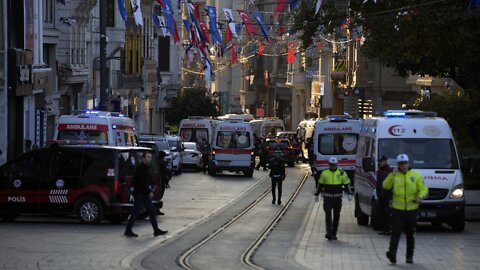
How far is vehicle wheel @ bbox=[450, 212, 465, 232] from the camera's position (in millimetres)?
23453

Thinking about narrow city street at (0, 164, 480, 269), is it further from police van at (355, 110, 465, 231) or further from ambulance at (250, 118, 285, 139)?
ambulance at (250, 118, 285, 139)

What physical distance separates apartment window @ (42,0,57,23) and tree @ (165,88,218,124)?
40296 millimetres

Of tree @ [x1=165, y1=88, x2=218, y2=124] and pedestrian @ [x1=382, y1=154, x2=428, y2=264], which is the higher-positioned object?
tree @ [x1=165, y1=88, x2=218, y2=124]

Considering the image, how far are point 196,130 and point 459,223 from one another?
36615mm

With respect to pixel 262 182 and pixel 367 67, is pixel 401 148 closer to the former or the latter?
pixel 262 182

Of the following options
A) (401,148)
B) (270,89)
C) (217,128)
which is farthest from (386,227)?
(270,89)

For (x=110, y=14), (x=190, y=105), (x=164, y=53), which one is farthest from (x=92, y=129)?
(x=190, y=105)

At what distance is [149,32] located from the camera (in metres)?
72.6

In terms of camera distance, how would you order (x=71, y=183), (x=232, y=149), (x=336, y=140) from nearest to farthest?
(x=71, y=183)
(x=336, y=140)
(x=232, y=149)

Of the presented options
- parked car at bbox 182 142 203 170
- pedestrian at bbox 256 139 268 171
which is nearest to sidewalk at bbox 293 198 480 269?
parked car at bbox 182 142 203 170

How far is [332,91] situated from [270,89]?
32718 millimetres

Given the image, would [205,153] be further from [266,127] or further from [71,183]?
[71,183]

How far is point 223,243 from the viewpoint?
20828 millimetres

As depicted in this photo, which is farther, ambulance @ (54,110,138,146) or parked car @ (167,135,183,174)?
parked car @ (167,135,183,174)
